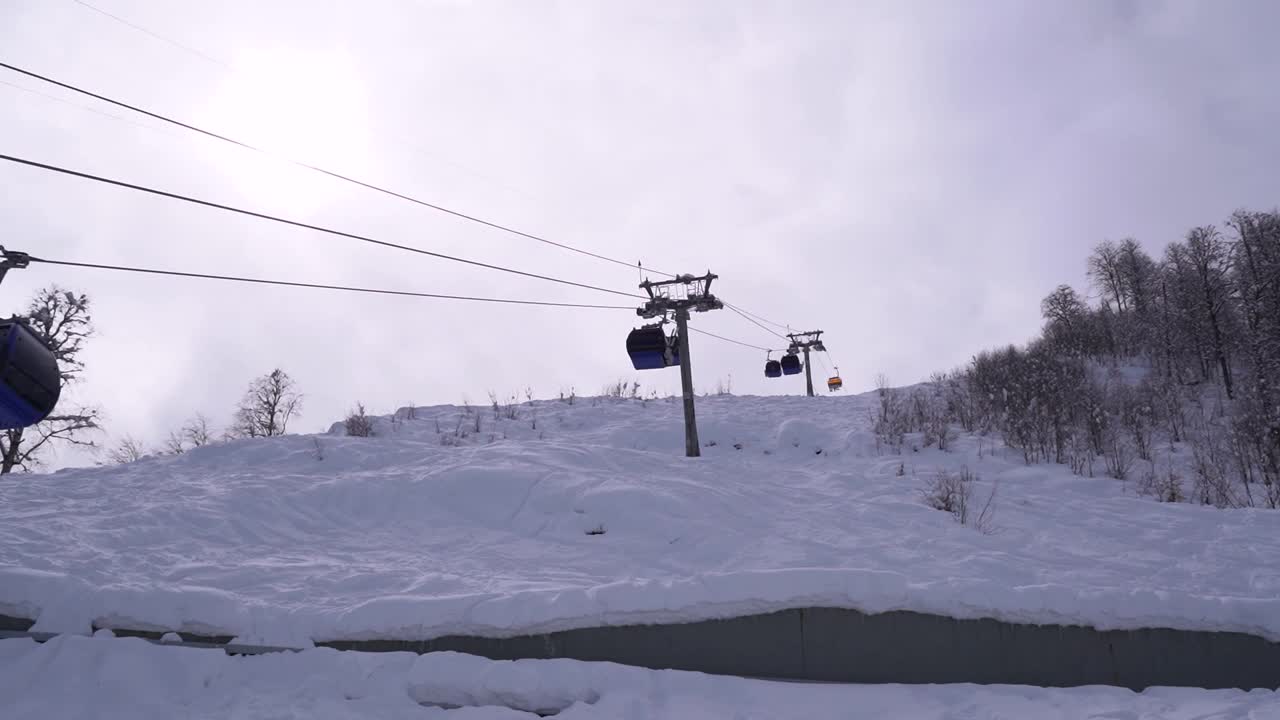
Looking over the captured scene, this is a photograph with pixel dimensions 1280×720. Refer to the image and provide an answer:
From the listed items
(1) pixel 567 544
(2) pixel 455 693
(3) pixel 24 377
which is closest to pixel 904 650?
(2) pixel 455 693

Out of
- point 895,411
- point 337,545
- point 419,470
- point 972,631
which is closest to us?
point 972,631

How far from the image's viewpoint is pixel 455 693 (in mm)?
4480

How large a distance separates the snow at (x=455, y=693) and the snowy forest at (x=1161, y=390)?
301 inches

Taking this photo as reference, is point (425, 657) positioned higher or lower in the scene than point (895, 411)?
lower

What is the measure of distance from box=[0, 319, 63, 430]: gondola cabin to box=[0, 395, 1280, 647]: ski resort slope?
1551 millimetres

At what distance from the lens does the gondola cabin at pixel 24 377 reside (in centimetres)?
562

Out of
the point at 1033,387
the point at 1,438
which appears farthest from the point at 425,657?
the point at 1,438

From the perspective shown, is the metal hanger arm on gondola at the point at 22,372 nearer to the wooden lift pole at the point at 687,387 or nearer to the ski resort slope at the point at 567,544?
the ski resort slope at the point at 567,544

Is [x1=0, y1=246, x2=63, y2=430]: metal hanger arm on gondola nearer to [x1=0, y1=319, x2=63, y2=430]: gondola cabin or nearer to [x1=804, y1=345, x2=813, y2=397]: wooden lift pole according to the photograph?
[x1=0, y1=319, x2=63, y2=430]: gondola cabin

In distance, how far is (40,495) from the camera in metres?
8.89

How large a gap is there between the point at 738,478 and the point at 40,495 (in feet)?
35.3

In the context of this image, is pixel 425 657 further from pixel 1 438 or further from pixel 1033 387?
pixel 1 438

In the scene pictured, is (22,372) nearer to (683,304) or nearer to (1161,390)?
(683,304)

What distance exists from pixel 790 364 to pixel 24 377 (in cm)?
2338
